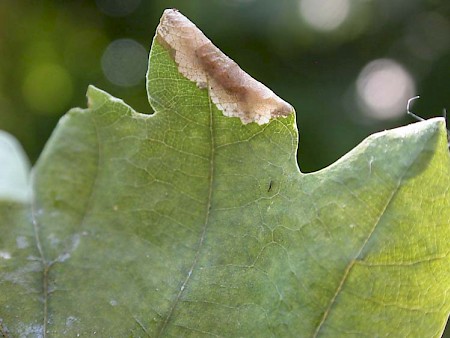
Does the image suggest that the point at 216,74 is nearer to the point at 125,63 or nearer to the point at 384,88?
the point at 384,88

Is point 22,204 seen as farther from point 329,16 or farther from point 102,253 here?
point 329,16

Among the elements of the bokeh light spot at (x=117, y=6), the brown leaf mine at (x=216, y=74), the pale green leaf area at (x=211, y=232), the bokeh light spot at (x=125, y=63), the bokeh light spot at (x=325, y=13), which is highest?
the brown leaf mine at (x=216, y=74)

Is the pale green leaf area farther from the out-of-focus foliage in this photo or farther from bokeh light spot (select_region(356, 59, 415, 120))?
bokeh light spot (select_region(356, 59, 415, 120))

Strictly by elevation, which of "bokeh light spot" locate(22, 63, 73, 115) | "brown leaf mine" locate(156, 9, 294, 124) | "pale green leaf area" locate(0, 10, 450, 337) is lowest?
"bokeh light spot" locate(22, 63, 73, 115)

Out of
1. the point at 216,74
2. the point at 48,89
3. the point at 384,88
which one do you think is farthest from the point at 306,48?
the point at 216,74

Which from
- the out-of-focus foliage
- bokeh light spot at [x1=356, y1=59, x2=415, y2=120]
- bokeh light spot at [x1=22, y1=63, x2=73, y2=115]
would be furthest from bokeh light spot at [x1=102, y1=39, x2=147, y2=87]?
bokeh light spot at [x1=356, y1=59, x2=415, y2=120]

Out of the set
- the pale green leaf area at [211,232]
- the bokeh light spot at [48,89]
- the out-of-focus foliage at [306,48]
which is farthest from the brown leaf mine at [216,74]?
the bokeh light spot at [48,89]

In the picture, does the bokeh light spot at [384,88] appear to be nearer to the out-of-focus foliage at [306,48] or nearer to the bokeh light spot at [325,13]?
the out-of-focus foliage at [306,48]
